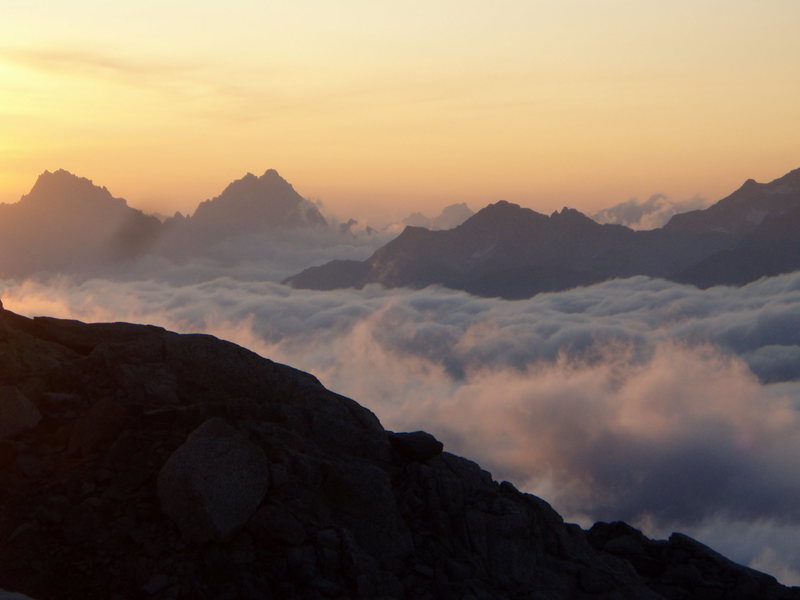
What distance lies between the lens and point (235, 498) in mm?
22703

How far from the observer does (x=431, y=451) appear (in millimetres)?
28844

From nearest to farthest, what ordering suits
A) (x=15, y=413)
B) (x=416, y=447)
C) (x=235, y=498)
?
(x=235, y=498), (x=15, y=413), (x=416, y=447)

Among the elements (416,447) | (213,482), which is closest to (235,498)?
(213,482)

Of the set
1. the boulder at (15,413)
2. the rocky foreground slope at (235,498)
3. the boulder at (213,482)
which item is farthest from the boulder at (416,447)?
the boulder at (15,413)

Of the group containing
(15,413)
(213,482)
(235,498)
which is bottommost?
(235,498)

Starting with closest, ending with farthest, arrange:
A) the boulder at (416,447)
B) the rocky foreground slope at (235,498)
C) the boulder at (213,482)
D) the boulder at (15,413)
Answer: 1. the rocky foreground slope at (235,498)
2. the boulder at (213,482)
3. the boulder at (15,413)
4. the boulder at (416,447)

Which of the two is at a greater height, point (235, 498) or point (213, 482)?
point (213, 482)

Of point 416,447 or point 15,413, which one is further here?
point 416,447

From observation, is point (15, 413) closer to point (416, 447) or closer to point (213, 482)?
point (213, 482)

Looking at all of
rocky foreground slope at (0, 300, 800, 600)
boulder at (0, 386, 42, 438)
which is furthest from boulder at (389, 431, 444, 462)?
boulder at (0, 386, 42, 438)

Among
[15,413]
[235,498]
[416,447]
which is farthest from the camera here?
[416,447]

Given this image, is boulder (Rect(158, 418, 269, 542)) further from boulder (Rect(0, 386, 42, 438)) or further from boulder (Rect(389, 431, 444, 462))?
boulder (Rect(389, 431, 444, 462))

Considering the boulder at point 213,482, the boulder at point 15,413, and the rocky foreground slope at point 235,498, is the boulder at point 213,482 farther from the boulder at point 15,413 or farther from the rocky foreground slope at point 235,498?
the boulder at point 15,413

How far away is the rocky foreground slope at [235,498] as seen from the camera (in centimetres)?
2177
